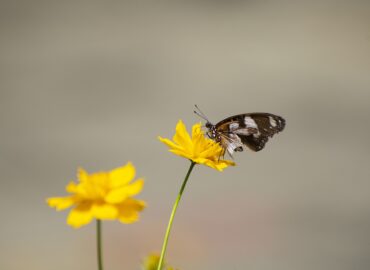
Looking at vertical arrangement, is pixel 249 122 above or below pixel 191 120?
below

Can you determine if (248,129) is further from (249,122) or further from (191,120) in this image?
(191,120)

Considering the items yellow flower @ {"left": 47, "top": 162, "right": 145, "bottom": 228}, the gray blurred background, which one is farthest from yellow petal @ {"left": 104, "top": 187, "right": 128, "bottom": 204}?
the gray blurred background

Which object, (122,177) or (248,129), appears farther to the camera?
(248,129)

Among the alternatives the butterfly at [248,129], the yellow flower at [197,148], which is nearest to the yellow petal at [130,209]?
the yellow flower at [197,148]

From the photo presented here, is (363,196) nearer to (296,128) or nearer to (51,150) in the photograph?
(296,128)

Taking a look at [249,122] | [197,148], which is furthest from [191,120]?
[197,148]
